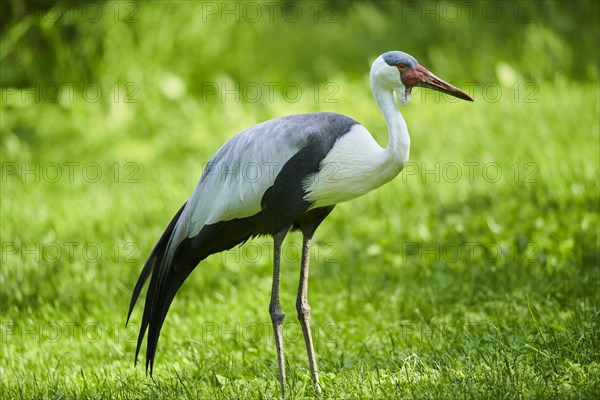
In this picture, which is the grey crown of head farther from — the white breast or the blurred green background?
the blurred green background

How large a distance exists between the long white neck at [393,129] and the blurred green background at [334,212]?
0.90m

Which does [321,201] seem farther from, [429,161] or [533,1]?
[533,1]

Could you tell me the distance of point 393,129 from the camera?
153 inches

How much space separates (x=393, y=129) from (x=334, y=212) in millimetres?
2796

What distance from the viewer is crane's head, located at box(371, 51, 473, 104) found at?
156 inches

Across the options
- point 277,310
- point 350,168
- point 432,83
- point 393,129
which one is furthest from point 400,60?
point 277,310

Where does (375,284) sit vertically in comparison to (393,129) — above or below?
below

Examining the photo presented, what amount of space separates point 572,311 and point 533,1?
660 centimetres

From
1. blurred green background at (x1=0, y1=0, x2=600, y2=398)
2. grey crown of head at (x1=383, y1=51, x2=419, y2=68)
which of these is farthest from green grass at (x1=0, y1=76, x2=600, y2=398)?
grey crown of head at (x1=383, y1=51, x2=419, y2=68)

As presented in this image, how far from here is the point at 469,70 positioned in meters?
9.92

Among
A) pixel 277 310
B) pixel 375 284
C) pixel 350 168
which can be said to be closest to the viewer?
pixel 350 168

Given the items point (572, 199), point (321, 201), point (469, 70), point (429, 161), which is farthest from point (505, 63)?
point (321, 201)

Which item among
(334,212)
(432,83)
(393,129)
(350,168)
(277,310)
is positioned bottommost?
(277,310)

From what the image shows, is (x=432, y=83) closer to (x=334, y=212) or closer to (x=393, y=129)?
(x=393, y=129)
